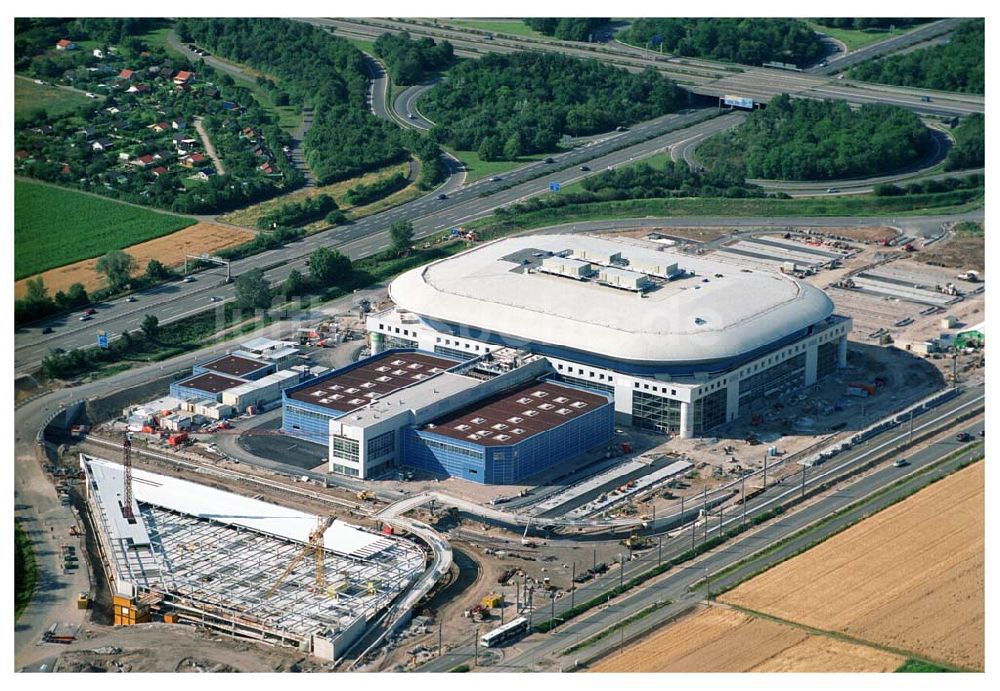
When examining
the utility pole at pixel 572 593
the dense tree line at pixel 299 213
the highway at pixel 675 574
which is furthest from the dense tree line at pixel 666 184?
the utility pole at pixel 572 593

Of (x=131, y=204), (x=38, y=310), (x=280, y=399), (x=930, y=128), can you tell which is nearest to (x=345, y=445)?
(x=280, y=399)

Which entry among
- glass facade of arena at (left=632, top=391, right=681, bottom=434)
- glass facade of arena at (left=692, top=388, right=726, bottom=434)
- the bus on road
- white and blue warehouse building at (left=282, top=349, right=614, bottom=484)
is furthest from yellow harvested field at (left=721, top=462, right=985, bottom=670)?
white and blue warehouse building at (left=282, top=349, right=614, bottom=484)

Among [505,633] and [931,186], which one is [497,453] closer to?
[505,633]

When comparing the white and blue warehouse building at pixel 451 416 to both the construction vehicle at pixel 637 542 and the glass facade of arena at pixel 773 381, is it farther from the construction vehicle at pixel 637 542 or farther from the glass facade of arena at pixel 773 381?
the glass facade of arena at pixel 773 381

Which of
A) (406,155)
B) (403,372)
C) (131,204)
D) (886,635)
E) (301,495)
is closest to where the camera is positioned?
(886,635)

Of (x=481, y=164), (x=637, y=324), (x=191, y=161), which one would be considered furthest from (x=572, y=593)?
(x=481, y=164)

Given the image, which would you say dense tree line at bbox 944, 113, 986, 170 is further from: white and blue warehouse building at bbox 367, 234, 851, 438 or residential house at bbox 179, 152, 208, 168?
residential house at bbox 179, 152, 208, 168

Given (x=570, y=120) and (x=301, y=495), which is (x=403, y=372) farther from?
(x=570, y=120)
